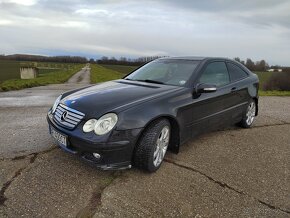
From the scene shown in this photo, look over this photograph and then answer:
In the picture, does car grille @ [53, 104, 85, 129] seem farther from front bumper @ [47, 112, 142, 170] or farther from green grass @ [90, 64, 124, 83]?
green grass @ [90, 64, 124, 83]

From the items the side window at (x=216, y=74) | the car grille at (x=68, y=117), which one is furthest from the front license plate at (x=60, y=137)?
the side window at (x=216, y=74)

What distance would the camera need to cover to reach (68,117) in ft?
11.9

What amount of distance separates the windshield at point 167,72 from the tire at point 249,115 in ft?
6.28

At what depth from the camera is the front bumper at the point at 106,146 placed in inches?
128

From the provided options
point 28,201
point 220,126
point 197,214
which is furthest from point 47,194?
point 220,126

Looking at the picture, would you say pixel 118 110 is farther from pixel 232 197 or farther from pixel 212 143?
pixel 212 143

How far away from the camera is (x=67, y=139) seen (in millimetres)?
3467

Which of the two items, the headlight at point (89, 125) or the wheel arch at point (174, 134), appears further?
the wheel arch at point (174, 134)

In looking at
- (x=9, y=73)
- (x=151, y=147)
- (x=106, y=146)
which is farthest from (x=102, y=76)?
(x=106, y=146)

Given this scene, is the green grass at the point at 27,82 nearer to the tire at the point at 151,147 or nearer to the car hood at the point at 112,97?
the car hood at the point at 112,97

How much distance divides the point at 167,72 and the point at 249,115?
2.38 meters

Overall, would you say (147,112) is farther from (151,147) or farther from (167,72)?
(167,72)

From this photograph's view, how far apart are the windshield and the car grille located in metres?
1.53

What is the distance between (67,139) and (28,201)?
0.80m
